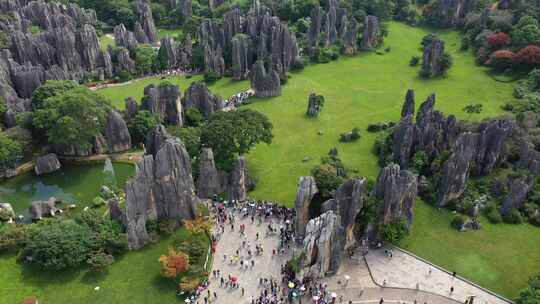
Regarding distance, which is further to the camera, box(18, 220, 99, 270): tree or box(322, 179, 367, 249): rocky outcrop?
box(322, 179, 367, 249): rocky outcrop

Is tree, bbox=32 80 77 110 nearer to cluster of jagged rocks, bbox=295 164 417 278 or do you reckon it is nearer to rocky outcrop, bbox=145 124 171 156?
rocky outcrop, bbox=145 124 171 156

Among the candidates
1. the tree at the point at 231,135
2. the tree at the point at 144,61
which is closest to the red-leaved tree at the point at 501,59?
the tree at the point at 231,135

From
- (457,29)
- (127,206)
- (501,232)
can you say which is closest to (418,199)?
(501,232)

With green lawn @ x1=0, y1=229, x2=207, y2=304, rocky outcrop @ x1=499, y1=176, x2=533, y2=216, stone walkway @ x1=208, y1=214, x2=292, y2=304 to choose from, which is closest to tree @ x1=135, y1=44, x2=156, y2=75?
stone walkway @ x1=208, y1=214, x2=292, y2=304

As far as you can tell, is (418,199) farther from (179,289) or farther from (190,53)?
(190,53)

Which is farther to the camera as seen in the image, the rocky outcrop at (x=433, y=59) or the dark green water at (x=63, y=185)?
the rocky outcrop at (x=433, y=59)

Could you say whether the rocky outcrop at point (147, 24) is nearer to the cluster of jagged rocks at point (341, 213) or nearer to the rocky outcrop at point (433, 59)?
the rocky outcrop at point (433, 59)
